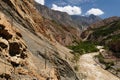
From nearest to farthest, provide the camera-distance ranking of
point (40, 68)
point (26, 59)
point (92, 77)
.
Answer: point (26, 59) < point (40, 68) < point (92, 77)

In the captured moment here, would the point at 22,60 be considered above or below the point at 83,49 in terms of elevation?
below

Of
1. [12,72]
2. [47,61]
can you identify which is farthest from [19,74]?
[47,61]

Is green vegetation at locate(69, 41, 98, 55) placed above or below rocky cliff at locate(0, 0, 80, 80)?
above

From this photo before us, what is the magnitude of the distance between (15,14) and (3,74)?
15175 millimetres

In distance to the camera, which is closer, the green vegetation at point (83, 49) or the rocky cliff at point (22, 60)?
the rocky cliff at point (22, 60)

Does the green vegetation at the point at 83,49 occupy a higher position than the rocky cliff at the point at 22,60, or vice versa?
the green vegetation at the point at 83,49

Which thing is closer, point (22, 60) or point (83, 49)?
point (22, 60)

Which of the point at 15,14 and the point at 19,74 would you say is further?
the point at 15,14

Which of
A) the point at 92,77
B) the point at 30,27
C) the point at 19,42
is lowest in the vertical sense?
the point at 92,77

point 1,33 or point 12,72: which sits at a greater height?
point 1,33

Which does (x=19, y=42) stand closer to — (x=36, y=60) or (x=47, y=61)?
(x=36, y=60)

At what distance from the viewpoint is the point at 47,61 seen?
32656 millimetres

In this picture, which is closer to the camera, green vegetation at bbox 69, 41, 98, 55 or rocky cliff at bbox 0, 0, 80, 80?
rocky cliff at bbox 0, 0, 80, 80

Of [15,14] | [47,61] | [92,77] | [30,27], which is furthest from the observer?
[92,77]
